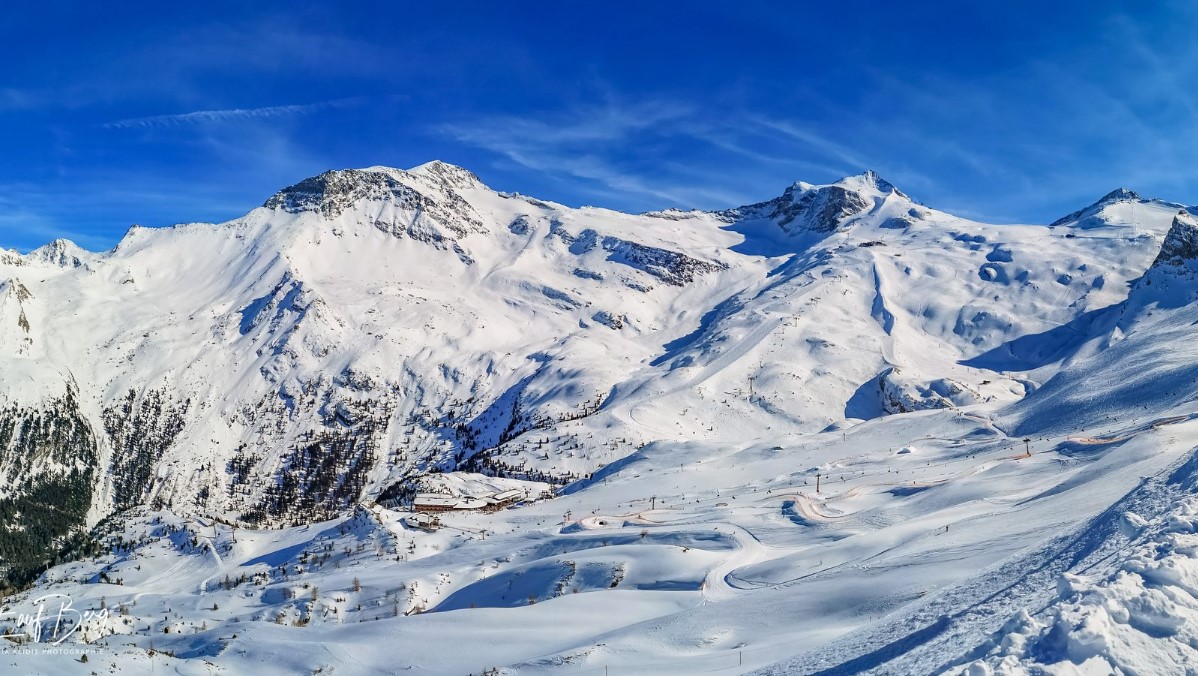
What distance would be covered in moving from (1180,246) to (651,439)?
10080cm

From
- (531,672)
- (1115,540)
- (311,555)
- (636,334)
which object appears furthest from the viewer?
(636,334)

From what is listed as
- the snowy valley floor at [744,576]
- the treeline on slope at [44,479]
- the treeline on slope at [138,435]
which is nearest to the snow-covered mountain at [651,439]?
the snowy valley floor at [744,576]

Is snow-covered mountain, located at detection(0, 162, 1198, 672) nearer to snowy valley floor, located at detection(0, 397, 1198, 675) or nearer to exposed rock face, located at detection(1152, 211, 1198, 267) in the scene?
snowy valley floor, located at detection(0, 397, 1198, 675)

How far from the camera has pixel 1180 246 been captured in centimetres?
13050

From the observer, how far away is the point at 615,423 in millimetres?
117688

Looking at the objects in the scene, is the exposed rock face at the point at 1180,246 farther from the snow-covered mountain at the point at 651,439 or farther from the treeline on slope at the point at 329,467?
the treeline on slope at the point at 329,467

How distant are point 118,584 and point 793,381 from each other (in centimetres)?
10205

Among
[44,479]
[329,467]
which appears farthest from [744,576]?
[44,479]

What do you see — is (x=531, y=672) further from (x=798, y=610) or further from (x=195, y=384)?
(x=195, y=384)

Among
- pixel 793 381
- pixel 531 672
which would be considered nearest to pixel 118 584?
pixel 531 672

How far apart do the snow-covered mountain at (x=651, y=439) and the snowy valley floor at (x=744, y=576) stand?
28 centimetres

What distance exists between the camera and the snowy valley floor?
10570 mm

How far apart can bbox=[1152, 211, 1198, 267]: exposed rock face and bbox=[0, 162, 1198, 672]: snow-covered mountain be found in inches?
26.8

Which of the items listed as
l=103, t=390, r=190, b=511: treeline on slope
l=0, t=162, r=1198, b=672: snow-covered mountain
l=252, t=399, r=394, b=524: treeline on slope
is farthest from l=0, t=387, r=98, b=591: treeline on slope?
l=252, t=399, r=394, b=524: treeline on slope
